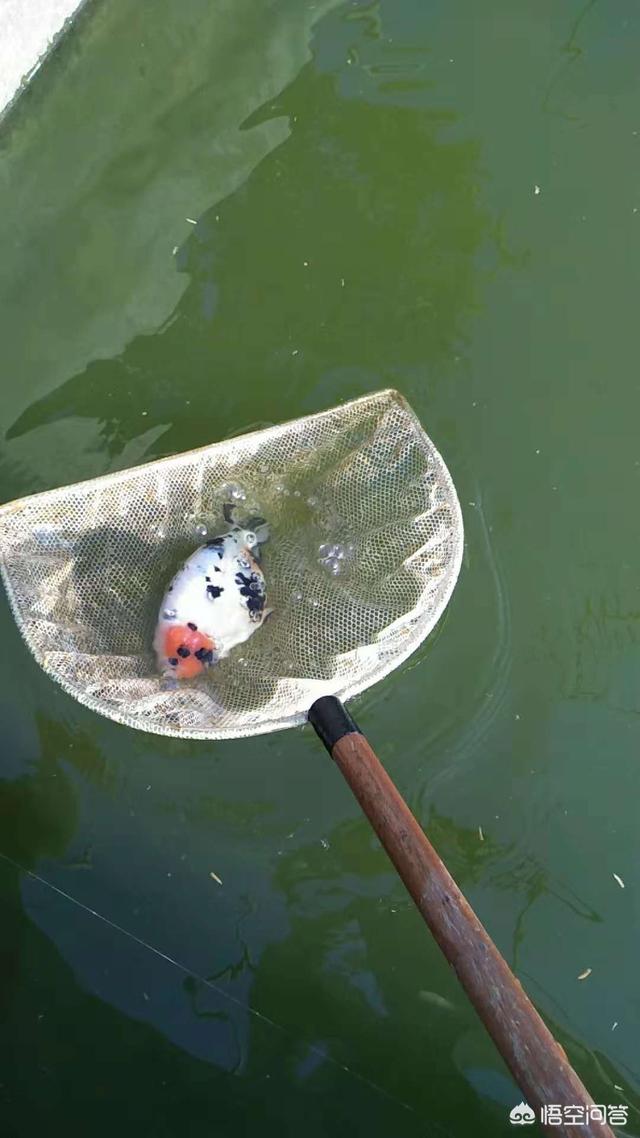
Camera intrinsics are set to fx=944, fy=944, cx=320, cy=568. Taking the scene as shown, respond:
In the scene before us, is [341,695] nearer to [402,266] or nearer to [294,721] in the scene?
[294,721]

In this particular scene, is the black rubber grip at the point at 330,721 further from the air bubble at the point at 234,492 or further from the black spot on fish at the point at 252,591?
the air bubble at the point at 234,492

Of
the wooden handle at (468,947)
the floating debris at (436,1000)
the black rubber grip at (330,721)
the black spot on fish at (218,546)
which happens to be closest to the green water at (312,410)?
the floating debris at (436,1000)

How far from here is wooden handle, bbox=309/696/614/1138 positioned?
125cm

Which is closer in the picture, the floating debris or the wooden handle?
the wooden handle

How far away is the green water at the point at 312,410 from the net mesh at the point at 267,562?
41cm

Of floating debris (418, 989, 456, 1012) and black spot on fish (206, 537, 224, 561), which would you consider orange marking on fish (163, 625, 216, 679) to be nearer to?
black spot on fish (206, 537, 224, 561)

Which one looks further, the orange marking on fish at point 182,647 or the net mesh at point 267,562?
the orange marking on fish at point 182,647

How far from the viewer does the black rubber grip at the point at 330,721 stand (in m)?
1.70

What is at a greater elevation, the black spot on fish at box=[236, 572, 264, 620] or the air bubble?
the air bubble

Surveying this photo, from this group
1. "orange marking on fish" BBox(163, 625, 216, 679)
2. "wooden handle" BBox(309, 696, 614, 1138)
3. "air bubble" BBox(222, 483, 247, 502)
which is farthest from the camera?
"air bubble" BBox(222, 483, 247, 502)

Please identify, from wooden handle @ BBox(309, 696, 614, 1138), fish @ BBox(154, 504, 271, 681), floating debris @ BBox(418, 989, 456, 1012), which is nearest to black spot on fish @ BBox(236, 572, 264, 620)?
fish @ BBox(154, 504, 271, 681)

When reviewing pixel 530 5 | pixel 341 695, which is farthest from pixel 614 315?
pixel 341 695

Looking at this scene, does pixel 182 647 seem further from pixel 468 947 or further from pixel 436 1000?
pixel 436 1000

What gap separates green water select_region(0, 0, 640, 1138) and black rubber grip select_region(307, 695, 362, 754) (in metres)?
0.82
